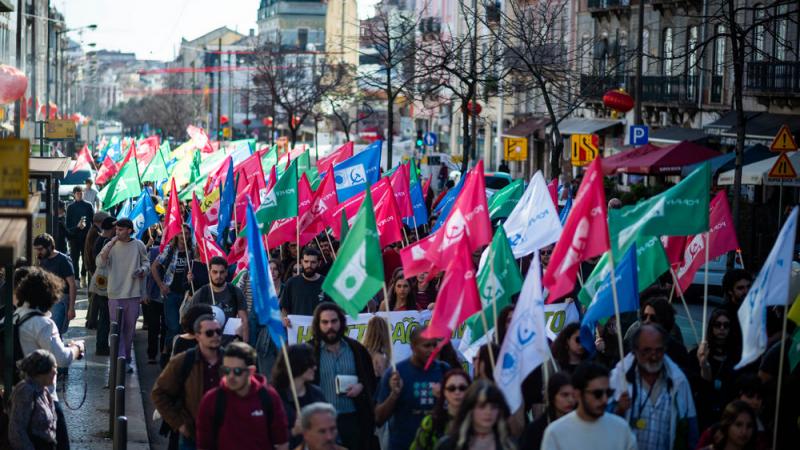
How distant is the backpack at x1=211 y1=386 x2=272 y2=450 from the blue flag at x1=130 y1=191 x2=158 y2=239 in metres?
11.2

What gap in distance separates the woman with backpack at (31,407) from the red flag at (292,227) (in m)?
6.77

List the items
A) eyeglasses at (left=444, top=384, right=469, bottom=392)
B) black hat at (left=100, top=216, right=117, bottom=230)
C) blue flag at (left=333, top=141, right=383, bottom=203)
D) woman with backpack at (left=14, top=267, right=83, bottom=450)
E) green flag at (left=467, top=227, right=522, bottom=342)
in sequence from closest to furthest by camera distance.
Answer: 1. eyeglasses at (left=444, top=384, right=469, bottom=392)
2. green flag at (left=467, top=227, right=522, bottom=342)
3. woman with backpack at (left=14, top=267, right=83, bottom=450)
4. black hat at (left=100, top=216, right=117, bottom=230)
5. blue flag at (left=333, top=141, right=383, bottom=203)

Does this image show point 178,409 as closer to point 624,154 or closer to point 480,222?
point 480,222

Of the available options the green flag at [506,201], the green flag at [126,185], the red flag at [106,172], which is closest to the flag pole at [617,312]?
the green flag at [506,201]

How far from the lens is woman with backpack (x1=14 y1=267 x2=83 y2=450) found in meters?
10.5

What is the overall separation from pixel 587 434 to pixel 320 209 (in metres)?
9.51

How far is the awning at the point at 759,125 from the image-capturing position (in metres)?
32.4

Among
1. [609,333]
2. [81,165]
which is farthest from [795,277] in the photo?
[81,165]

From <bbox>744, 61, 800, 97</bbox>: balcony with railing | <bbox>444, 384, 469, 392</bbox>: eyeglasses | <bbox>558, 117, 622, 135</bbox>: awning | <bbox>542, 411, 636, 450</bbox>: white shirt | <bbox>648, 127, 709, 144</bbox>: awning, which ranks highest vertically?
<bbox>744, 61, 800, 97</bbox>: balcony with railing

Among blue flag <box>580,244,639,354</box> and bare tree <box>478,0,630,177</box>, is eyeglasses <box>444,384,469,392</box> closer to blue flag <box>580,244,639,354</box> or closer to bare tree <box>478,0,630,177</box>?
blue flag <box>580,244,639,354</box>

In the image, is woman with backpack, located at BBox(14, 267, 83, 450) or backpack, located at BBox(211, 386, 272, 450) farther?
woman with backpack, located at BBox(14, 267, 83, 450)

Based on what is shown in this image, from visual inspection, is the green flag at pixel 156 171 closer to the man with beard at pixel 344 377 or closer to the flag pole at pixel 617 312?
the man with beard at pixel 344 377

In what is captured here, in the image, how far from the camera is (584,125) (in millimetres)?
48125

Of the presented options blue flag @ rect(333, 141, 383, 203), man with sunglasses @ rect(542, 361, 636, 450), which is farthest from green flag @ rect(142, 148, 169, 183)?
man with sunglasses @ rect(542, 361, 636, 450)
